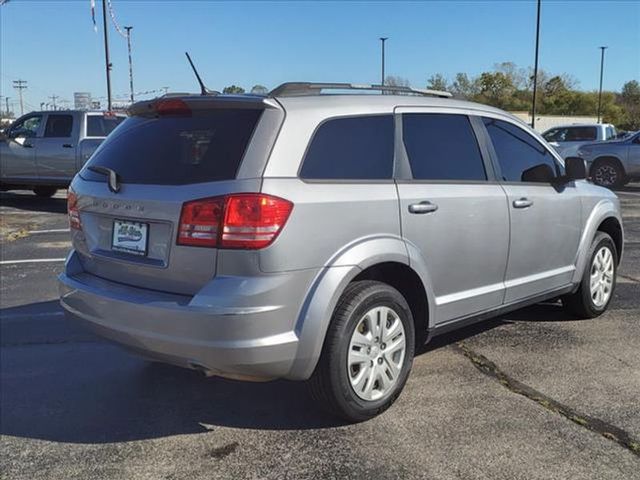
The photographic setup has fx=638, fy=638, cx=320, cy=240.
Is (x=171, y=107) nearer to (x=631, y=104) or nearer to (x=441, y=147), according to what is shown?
(x=441, y=147)

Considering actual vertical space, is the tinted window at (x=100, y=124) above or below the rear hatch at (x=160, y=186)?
above

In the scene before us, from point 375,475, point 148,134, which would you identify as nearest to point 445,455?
point 375,475

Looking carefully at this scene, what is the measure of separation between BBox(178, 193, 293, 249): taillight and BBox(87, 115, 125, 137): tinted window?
1126 cm

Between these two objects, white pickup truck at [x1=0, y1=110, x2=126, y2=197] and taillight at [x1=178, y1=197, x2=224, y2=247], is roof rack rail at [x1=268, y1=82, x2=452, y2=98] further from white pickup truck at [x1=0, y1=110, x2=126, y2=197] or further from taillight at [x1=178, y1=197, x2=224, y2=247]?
white pickup truck at [x1=0, y1=110, x2=126, y2=197]

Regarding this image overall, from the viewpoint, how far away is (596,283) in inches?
210

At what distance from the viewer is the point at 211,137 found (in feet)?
10.7

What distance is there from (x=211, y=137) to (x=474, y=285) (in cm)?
194

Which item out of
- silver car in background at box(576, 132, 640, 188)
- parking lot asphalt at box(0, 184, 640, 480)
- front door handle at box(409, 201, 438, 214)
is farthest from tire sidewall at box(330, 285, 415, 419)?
silver car in background at box(576, 132, 640, 188)

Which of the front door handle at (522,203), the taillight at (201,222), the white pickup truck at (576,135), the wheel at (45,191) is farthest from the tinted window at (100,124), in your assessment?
the white pickup truck at (576,135)

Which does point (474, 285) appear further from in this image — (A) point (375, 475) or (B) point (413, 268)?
(A) point (375, 475)

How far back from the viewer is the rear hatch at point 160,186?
3.09 m

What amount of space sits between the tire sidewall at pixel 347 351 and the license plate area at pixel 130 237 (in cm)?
111

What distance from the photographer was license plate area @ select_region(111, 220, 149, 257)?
328 cm

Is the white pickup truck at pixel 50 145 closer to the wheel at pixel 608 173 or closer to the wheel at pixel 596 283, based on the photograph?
the wheel at pixel 596 283
